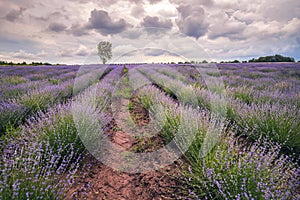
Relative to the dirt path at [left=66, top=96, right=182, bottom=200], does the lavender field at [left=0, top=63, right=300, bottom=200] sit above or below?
above

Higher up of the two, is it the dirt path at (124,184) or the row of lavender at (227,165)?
the row of lavender at (227,165)

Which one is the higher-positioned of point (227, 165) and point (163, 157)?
point (227, 165)

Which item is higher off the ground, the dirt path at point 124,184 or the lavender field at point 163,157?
the lavender field at point 163,157

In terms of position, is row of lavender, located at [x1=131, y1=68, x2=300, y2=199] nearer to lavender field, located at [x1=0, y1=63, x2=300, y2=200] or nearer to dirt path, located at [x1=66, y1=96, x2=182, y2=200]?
lavender field, located at [x1=0, y1=63, x2=300, y2=200]

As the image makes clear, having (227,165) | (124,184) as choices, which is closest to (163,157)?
(124,184)

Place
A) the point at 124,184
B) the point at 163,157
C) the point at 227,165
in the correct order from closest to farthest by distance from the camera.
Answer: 1. the point at 227,165
2. the point at 124,184
3. the point at 163,157

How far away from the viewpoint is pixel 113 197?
199 cm

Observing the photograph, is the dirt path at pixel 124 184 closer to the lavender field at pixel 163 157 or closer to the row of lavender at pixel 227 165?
the lavender field at pixel 163 157

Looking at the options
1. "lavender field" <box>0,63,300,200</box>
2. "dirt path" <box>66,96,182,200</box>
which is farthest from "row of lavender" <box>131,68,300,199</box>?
"dirt path" <box>66,96,182,200</box>

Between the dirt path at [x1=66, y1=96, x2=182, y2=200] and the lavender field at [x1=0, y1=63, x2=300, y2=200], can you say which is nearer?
the lavender field at [x1=0, y1=63, x2=300, y2=200]

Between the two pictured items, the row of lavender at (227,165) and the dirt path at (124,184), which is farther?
the dirt path at (124,184)

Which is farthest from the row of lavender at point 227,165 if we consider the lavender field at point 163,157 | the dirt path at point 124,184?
the dirt path at point 124,184

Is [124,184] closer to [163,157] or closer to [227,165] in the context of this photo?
[163,157]

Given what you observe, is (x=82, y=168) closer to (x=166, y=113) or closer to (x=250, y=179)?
(x=166, y=113)
